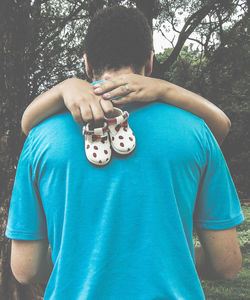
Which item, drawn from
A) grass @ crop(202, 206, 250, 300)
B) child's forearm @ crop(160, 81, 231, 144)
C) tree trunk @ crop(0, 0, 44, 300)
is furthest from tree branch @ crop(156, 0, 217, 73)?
child's forearm @ crop(160, 81, 231, 144)

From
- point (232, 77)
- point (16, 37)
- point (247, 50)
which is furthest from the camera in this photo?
point (232, 77)

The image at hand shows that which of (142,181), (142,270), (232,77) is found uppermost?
(232,77)

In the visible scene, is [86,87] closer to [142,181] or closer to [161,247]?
[142,181]

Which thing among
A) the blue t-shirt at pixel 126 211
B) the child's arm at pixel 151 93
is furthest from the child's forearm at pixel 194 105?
the blue t-shirt at pixel 126 211

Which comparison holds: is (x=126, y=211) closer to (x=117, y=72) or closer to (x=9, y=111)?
(x=117, y=72)

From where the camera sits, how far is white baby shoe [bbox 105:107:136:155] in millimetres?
Answer: 1195

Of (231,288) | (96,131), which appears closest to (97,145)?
(96,131)

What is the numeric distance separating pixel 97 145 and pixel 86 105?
14 cm

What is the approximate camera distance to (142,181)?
120cm

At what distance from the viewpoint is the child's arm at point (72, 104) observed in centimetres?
121

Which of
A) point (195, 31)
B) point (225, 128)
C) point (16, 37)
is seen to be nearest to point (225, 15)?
point (195, 31)

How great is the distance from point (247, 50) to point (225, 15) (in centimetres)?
122

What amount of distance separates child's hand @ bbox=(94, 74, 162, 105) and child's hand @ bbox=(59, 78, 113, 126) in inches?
1.2

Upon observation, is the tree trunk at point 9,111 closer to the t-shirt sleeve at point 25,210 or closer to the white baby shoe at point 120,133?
the t-shirt sleeve at point 25,210
